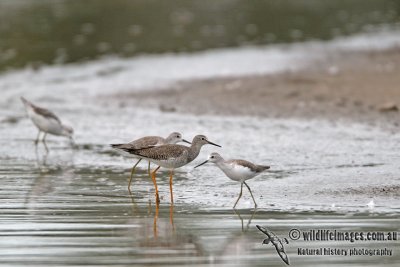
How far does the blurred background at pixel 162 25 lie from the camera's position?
1109 inches

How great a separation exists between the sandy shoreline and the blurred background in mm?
6006

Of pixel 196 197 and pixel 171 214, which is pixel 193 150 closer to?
pixel 196 197

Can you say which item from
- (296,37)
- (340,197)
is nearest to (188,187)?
(340,197)

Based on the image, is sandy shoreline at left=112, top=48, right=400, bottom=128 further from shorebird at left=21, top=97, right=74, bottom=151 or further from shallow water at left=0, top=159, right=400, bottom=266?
shallow water at left=0, top=159, right=400, bottom=266

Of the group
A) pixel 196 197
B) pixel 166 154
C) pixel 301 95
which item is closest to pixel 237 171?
pixel 196 197

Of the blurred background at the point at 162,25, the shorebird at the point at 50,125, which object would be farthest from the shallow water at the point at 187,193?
the blurred background at the point at 162,25

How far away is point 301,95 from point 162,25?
13751 millimetres

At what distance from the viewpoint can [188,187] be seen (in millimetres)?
12570

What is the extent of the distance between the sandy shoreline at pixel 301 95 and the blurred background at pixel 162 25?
6.01 m

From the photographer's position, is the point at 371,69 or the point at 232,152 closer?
the point at 232,152

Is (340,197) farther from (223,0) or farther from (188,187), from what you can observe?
(223,0)

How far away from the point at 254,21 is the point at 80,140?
1773 cm

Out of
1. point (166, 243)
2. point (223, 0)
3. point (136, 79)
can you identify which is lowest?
point (166, 243)

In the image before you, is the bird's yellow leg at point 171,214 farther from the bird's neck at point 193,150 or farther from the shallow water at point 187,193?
the bird's neck at point 193,150
